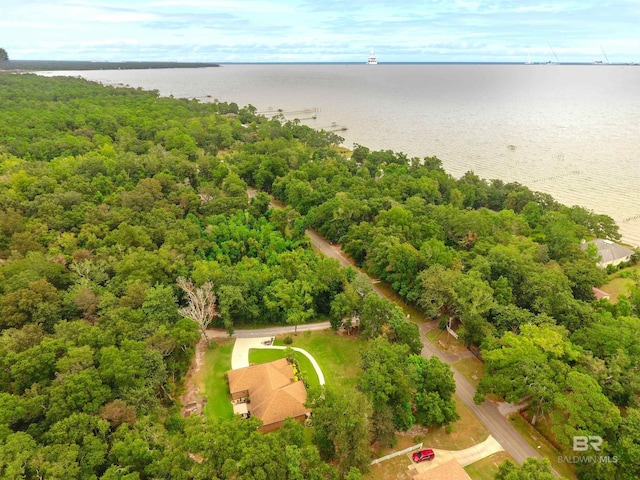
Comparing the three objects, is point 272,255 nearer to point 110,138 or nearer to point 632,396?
point 632,396

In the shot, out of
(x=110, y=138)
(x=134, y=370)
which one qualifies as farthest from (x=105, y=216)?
(x=110, y=138)

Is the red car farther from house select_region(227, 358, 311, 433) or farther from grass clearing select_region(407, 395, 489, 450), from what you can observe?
house select_region(227, 358, 311, 433)

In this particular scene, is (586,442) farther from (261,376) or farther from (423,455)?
(261,376)

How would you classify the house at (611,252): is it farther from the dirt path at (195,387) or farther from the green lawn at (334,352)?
the dirt path at (195,387)

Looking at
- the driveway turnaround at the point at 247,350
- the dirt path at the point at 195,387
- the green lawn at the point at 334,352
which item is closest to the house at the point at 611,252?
the green lawn at the point at 334,352

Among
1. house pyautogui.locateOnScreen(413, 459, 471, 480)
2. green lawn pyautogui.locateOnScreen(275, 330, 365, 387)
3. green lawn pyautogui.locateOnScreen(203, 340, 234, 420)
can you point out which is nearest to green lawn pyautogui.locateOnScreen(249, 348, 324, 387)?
green lawn pyautogui.locateOnScreen(275, 330, 365, 387)

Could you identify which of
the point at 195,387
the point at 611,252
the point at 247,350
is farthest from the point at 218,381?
the point at 611,252
